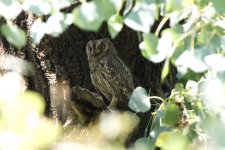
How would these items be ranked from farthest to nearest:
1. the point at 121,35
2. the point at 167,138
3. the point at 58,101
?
1. the point at 121,35
2. the point at 58,101
3. the point at 167,138

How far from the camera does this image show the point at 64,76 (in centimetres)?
205

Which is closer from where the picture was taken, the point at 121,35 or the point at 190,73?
the point at 190,73

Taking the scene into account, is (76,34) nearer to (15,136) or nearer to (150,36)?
(150,36)

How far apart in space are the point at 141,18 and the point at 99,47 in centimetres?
167

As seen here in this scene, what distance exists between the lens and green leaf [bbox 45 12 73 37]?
0.90 metres

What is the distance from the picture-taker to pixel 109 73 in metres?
2.65

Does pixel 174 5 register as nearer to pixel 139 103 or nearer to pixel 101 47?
pixel 139 103

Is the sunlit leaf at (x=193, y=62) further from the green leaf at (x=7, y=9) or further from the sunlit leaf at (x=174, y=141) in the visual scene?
the green leaf at (x=7, y=9)

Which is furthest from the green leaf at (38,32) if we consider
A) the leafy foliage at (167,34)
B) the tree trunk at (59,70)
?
the tree trunk at (59,70)

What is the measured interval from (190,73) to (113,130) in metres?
0.48

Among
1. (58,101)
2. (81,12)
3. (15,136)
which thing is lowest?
(58,101)

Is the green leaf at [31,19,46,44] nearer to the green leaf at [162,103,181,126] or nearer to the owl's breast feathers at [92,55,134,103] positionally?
the green leaf at [162,103,181,126]

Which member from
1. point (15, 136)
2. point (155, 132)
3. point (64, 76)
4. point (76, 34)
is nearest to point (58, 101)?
point (64, 76)

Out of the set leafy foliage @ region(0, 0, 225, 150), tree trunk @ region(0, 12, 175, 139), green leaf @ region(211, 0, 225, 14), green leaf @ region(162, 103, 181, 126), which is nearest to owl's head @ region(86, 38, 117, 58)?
tree trunk @ region(0, 12, 175, 139)
